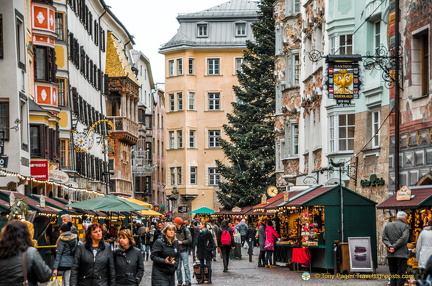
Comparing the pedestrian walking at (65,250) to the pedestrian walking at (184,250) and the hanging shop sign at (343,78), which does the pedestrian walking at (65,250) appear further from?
the hanging shop sign at (343,78)

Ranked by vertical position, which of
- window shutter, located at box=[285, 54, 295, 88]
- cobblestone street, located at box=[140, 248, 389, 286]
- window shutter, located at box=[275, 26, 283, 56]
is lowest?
cobblestone street, located at box=[140, 248, 389, 286]

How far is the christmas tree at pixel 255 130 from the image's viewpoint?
60875mm

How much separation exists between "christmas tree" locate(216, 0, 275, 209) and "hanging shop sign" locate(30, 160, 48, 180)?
76.6 feet

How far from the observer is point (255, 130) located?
203ft

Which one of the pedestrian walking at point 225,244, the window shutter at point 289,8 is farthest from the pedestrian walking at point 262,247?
the window shutter at point 289,8

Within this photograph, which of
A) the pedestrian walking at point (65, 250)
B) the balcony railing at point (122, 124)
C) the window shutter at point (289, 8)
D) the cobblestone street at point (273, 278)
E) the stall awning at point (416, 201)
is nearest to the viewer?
the pedestrian walking at point (65, 250)

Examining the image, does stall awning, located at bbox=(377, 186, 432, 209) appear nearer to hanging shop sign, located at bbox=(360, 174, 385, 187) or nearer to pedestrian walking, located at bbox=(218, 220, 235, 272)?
hanging shop sign, located at bbox=(360, 174, 385, 187)

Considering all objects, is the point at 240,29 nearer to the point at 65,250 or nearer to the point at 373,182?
the point at 373,182

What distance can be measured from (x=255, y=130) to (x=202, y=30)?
117 ft

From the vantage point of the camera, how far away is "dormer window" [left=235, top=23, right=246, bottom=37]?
96.4m

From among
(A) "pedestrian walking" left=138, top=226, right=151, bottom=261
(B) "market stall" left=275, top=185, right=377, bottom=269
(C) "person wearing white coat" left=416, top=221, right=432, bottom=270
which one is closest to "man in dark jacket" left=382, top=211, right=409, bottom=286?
(C) "person wearing white coat" left=416, top=221, right=432, bottom=270

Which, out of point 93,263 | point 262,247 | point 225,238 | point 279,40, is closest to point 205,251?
point 225,238

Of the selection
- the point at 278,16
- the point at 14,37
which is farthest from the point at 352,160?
the point at 278,16

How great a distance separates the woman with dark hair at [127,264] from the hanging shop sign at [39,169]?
79.4 ft
